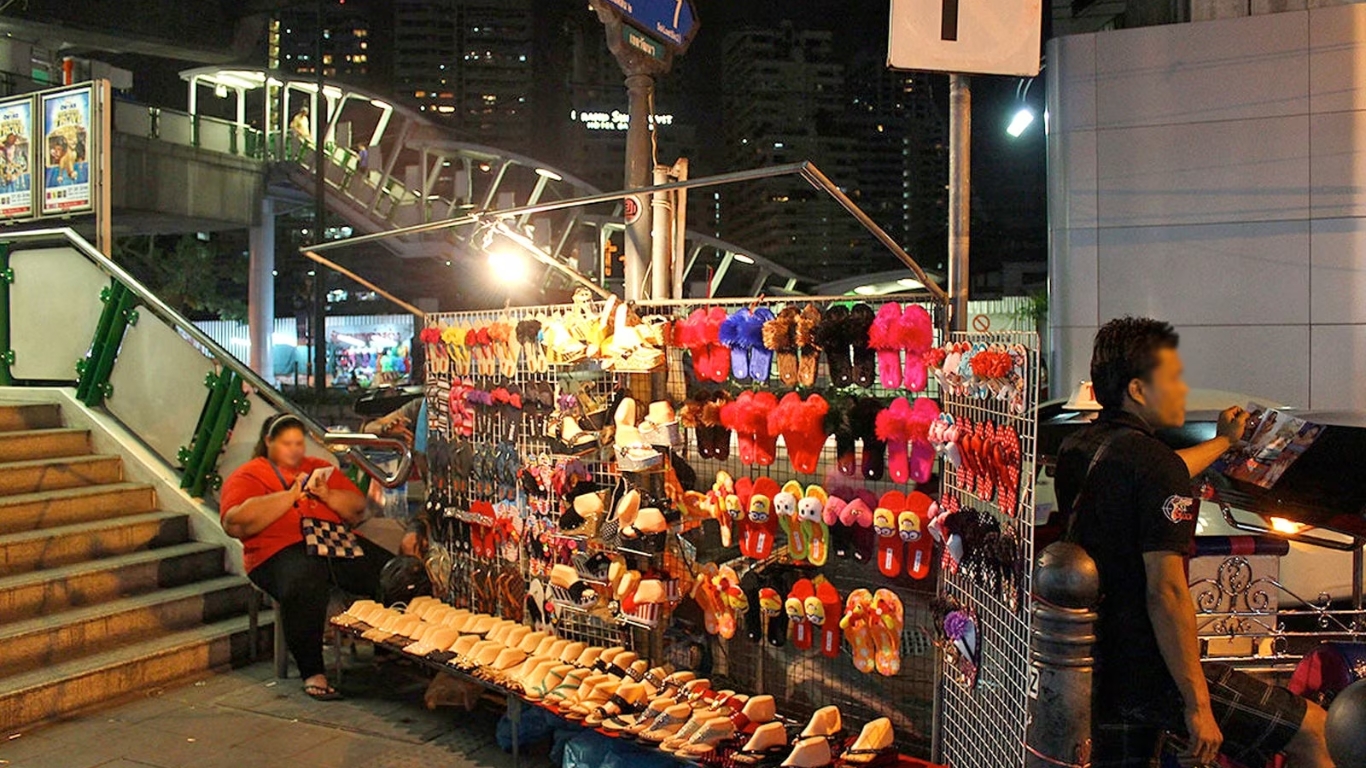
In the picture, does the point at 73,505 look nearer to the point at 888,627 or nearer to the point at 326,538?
the point at 326,538

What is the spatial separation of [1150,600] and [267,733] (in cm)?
484

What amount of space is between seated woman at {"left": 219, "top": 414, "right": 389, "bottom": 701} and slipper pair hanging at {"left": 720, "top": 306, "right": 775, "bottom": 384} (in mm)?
3321

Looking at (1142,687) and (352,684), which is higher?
(1142,687)

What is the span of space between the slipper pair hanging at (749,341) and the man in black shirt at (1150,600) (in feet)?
5.60

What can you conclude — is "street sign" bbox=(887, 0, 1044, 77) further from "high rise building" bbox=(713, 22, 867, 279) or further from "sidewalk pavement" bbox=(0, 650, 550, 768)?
"high rise building" bbox=(713, 22, 867, 279)

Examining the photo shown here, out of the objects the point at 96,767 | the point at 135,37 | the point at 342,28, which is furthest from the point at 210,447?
the point at 342,28

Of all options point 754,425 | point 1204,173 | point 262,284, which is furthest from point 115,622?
point 262,284

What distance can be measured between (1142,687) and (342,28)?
1694 inches

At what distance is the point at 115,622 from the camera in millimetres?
6703

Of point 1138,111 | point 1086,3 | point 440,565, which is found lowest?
point 440,565

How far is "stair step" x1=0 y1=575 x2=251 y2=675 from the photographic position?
6.20 meters

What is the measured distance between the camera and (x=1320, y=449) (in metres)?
3.67

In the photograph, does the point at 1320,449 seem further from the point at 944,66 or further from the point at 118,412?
the point at 118,412

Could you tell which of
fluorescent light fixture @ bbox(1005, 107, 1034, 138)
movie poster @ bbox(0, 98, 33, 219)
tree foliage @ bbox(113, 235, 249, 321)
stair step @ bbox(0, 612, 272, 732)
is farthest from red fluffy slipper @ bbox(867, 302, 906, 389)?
tree foliage @ bbox(113, 235, 249, 321)
